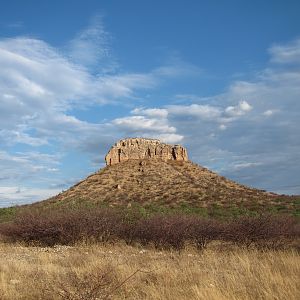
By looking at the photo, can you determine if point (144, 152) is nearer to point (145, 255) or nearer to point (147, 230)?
point (147, 230)

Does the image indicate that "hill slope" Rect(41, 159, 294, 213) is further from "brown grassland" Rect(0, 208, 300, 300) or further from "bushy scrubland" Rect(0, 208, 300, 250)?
"brown grassland" Rect(0, 208, 300, 300)

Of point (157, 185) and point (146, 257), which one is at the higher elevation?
point (157, 185)

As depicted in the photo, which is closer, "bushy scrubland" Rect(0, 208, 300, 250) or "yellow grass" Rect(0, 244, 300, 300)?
"yellow grass" Rect(0, 244, 300, 300)

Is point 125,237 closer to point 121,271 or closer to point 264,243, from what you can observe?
point 264,243

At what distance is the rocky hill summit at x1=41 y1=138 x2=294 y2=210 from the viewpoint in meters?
48.1

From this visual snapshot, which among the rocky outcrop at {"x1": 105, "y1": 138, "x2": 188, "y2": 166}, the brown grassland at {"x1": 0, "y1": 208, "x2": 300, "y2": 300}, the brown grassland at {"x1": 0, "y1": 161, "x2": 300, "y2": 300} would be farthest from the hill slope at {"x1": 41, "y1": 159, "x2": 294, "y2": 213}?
the brown grassland at {"x1": 0, "y1": 208, "x2": 300, "y2": 300}

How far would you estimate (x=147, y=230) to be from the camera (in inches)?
677

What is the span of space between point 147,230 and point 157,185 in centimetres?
4076

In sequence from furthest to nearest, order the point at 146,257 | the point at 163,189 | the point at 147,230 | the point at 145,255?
1. the point at 163,189
2. the point at 147,230
3. the point at 145,255
4. the point at 146,257

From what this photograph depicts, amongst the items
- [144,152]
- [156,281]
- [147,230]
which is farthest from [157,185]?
[156,281]

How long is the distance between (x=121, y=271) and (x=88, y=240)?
25.8ft

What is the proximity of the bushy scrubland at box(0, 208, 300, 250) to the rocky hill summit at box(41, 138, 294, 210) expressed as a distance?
79.7 feet

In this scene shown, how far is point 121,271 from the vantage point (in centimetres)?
914

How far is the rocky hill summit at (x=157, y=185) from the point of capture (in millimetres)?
48062
